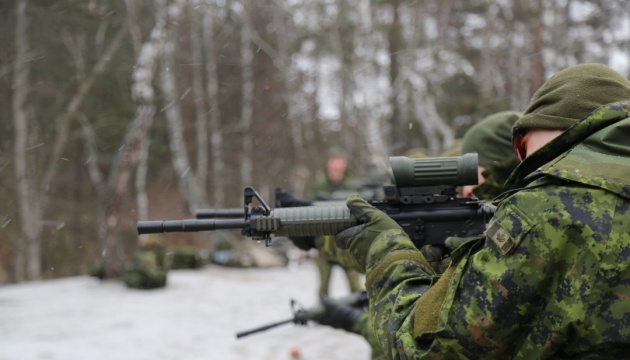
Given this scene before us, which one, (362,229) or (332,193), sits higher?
(362,229)

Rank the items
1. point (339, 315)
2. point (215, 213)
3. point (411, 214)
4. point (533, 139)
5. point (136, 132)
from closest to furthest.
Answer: point (533, 139) < point (411, 214) < point (215, 213) < point (339, 315) < point (136, 132)

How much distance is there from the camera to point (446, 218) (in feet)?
8.23

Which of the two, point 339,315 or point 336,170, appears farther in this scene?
point 336,170

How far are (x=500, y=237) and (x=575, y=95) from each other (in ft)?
1.60

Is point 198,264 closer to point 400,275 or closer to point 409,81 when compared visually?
point 409,81

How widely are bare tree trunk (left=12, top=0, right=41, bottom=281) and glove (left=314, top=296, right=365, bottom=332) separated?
15.1 meters

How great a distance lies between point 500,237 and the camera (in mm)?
1604

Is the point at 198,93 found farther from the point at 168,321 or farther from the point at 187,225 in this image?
the point at 187,225

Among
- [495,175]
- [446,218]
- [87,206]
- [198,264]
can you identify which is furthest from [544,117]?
[87,206]

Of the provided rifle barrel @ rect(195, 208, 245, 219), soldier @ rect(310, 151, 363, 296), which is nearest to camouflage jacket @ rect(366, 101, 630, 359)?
rifle barrel @ rect(195, 208, 245, 219)

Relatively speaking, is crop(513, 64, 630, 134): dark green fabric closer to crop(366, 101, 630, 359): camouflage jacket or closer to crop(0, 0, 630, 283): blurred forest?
crop(366, 101, 630, 359): camouflage jacket

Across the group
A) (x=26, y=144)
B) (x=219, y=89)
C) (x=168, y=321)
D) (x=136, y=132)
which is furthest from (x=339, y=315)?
(x=219, y=89)

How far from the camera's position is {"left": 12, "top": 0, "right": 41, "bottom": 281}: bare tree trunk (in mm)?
16531

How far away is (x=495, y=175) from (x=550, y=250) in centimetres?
168
